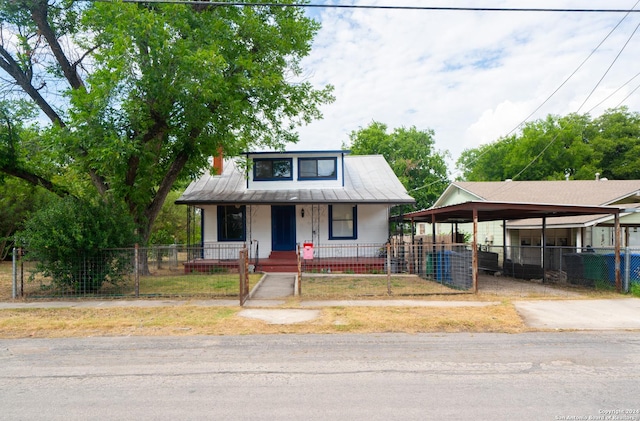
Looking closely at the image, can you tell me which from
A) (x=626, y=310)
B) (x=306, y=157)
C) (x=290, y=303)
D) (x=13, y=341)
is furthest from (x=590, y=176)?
(x=13, y=341)

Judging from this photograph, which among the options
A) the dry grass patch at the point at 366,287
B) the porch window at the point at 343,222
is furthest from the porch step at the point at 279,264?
the porch window at the point at 343,222

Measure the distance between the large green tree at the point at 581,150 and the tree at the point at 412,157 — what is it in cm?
866

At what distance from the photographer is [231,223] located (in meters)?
19.5

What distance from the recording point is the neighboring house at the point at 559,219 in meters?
18.2

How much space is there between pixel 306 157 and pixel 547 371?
15856 millimetres

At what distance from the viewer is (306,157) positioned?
66.7ft

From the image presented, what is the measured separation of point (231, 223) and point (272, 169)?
326 centimetres

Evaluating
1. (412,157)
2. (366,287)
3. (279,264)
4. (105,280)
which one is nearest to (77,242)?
(105,280)

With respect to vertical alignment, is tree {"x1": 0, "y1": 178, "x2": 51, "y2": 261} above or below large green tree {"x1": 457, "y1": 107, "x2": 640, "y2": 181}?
below

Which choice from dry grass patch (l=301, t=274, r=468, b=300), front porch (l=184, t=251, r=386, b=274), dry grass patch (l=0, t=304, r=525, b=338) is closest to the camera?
dry grass patch (l=0, t=304, r=525, b=338)

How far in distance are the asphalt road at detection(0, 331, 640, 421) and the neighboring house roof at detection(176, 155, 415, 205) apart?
1052 cm

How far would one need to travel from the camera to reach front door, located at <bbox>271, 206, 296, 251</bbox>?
63.8 feet

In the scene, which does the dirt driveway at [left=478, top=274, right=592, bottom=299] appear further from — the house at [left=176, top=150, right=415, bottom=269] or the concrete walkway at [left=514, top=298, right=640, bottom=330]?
the house at [left=176, top=150, right=415, bottom=269]

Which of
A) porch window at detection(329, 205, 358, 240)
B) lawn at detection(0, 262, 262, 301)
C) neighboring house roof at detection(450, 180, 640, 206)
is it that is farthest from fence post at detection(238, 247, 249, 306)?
neighboring house roof at detection(450, 180, 640, 206)
